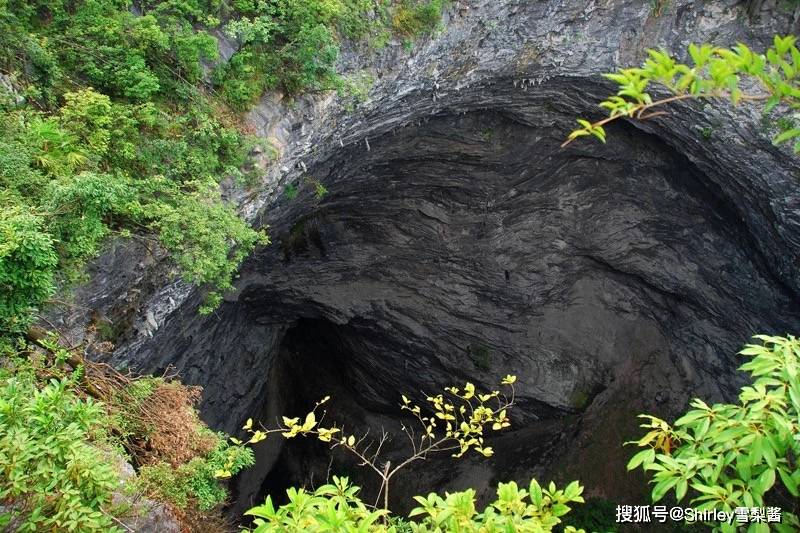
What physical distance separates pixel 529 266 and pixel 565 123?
371cm

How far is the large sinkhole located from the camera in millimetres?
9984

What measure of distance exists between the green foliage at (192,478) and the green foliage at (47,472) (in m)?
1.18

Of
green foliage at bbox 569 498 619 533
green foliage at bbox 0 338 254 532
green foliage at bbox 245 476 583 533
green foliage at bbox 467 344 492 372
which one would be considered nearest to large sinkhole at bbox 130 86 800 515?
green foliage at bbox 467 344 492 372

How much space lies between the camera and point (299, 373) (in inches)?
578

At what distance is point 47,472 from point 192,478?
206 centimetres

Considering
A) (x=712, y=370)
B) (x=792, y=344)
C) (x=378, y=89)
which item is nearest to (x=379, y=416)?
(x=712, y=370)

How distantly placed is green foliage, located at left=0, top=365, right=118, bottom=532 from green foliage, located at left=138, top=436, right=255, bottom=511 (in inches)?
46.3

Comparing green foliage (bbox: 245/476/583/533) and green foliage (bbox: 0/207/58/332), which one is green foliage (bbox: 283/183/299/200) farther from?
green foliage (bbox: 245/476/583/533)

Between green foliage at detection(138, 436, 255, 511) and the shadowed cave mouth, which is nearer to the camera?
green foliage at detection(138, 436, 255, 511)

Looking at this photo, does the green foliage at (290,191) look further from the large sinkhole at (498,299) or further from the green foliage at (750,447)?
the green foliage at (750,447)

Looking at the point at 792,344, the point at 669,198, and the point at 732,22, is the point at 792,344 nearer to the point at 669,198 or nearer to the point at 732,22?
the point at 732,22

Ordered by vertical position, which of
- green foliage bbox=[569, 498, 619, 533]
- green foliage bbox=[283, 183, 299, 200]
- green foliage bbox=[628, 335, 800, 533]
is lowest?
green foliage bbox=[628, 335, 800, 533]

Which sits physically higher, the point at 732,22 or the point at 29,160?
the point at 732,22

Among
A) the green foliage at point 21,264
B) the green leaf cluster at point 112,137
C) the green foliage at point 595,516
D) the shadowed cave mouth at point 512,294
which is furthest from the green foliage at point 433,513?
the green foliage at point 595,516
